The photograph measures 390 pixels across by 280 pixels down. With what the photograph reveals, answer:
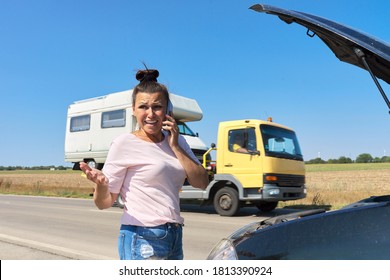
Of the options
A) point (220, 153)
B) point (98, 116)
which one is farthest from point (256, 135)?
point (98, 116)

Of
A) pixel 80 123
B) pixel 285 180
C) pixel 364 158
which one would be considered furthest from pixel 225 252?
pixel 364 158

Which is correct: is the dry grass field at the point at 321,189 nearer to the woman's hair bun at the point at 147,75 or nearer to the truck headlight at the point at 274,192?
the truck headlight at the point at 274,192

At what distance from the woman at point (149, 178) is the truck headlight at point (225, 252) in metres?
0.30

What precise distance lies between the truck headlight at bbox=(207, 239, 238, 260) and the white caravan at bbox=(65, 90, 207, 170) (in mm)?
12081

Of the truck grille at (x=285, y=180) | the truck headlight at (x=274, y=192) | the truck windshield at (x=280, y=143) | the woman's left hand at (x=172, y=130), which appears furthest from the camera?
the truck windshield at (x=280, y=143)

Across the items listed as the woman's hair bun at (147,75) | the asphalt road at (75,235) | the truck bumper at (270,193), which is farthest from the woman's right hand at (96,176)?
the truck bumper at (270,193)

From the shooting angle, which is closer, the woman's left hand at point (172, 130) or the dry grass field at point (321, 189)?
the woman's left hand at point (172, 130)

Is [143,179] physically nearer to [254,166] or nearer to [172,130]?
[172,130]

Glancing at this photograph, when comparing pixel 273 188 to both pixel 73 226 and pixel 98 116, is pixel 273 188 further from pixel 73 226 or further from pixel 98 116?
pixel 98 116

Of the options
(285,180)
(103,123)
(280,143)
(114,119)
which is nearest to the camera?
(285,180)

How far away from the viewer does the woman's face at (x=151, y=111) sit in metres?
2.42

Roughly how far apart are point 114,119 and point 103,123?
788mm

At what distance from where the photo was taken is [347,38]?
2307 mm

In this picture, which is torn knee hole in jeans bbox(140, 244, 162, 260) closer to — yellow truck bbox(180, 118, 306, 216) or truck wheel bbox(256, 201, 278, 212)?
yellow truck bbox(180, 118, 306, 216)
